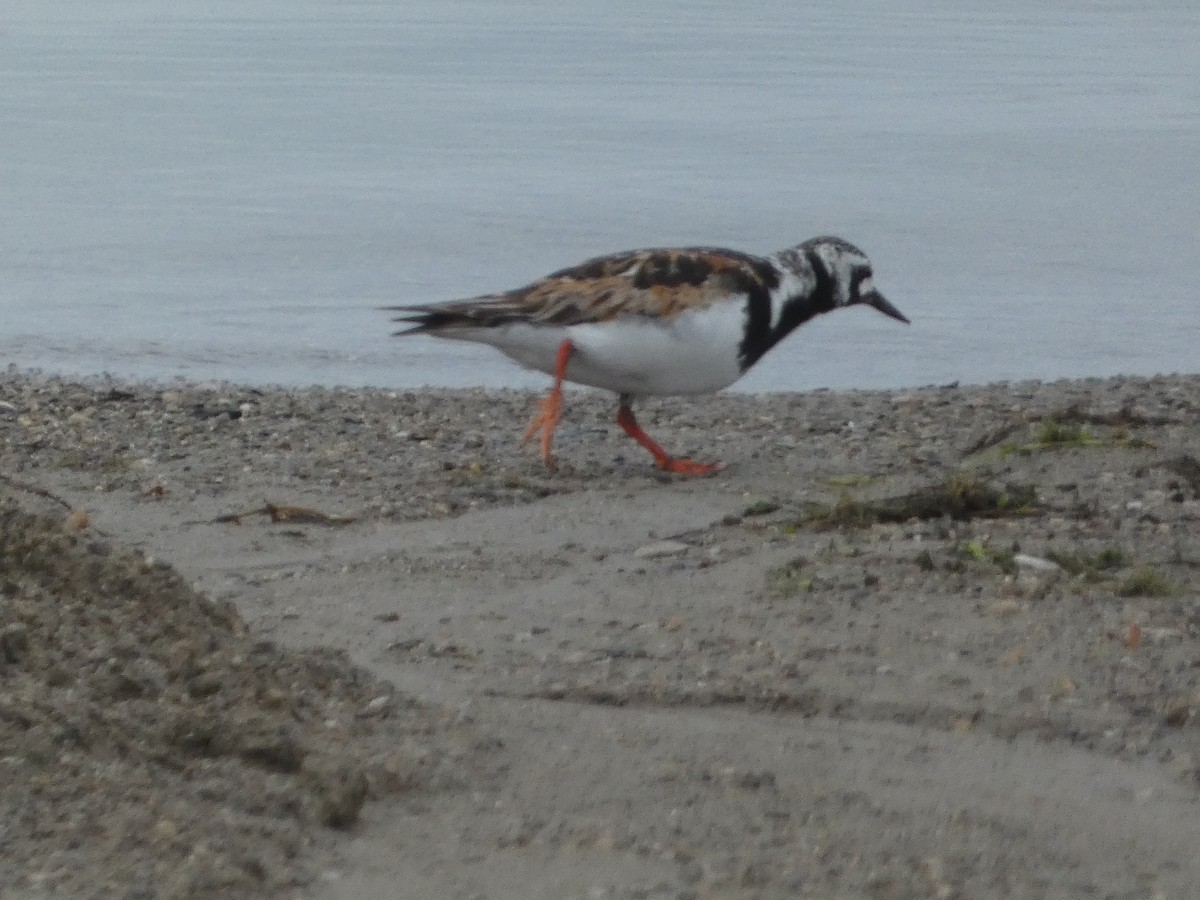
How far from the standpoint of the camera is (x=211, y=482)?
5.16 metres

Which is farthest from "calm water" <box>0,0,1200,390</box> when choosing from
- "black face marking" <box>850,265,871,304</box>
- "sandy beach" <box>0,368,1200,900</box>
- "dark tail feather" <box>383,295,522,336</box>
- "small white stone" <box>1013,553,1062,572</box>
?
"small white stone" <box>1013,553,1062,572</box>

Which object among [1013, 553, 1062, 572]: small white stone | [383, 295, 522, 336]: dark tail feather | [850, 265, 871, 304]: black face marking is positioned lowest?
[1013, 553, 1062, 572]: small white stone

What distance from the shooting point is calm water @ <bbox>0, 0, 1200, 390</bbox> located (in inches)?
336

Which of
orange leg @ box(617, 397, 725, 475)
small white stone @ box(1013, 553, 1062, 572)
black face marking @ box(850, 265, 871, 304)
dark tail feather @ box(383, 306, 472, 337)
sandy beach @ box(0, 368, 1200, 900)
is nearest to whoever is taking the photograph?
sandy beach @ box(0, 368, 1200, 900)

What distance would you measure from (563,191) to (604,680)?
8.66 m

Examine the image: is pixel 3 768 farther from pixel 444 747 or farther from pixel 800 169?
pixel 800 169

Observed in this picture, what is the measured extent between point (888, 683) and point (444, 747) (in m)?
0.80

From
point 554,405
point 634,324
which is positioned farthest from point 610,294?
point 554,405

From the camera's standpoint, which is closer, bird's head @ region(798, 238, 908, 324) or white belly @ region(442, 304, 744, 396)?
white belly @ region(442, 304, 744, 396)

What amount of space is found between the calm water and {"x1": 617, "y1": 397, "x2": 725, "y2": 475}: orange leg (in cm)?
206

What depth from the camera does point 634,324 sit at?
5.55 meters

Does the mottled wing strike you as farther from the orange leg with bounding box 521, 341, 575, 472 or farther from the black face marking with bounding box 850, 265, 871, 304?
the black face marking with bounding box 850, 265, 871, 304

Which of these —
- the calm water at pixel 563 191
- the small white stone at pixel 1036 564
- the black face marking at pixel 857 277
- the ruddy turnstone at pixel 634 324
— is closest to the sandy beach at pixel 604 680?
the small white stone at pixel 1036 564

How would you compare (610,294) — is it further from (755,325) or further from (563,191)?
(563,191)
